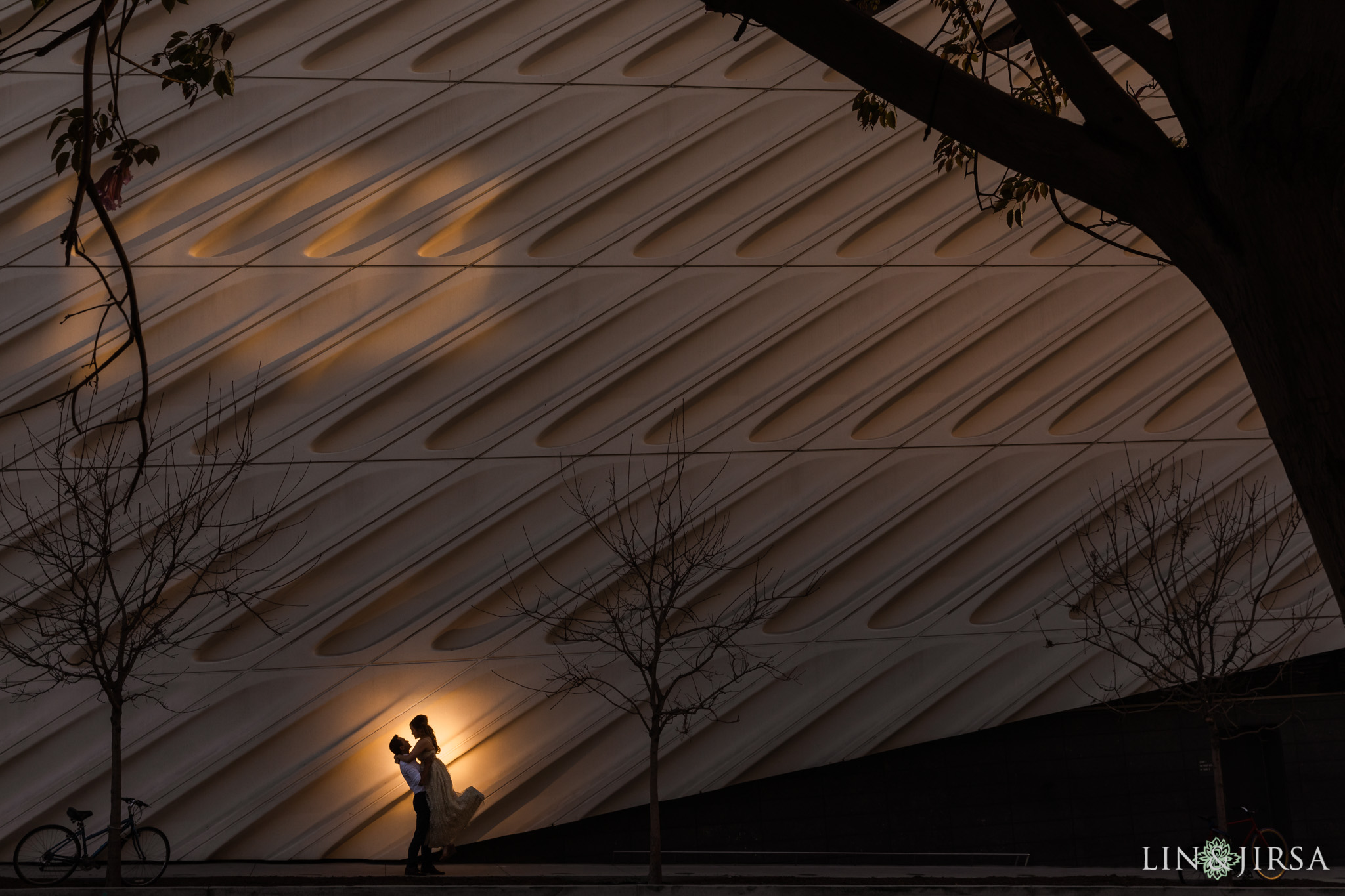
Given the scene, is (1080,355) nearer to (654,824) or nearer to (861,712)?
(861,712)

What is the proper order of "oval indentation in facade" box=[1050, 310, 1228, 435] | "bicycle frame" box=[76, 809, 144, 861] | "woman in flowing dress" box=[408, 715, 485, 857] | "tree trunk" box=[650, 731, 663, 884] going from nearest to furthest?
1. "tree trunk" box=[650, 731, 663, 884]
2. "bicycle frame" box=[76, 809, 144, 861]
3. "woman in flowing dress" box=[408, 715, 485, 857]
4. "oval indentation in facade" box=[1050, 310, 1228, 435]

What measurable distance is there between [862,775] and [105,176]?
12.1 meters

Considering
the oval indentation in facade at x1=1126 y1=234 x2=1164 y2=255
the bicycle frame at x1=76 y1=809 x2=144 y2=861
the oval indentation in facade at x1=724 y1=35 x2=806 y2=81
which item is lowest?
the bicycle frame at x1=76 y1=809 x2=144 y2=861

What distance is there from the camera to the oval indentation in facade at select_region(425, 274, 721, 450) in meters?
13.8

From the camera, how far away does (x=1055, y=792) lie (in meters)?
14.4

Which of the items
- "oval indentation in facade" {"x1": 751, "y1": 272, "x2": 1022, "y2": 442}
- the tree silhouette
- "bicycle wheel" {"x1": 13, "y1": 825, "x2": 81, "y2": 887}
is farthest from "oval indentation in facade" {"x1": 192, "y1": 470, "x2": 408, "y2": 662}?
the tree silhouette

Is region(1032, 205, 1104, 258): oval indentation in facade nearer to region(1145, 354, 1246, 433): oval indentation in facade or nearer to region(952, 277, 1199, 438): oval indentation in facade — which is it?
region(952, 277, 1199, 438): oval indentation in facade

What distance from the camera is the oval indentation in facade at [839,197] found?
14.4 metres

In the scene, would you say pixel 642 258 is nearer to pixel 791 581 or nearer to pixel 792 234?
pixel 792 234

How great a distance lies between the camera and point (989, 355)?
14.7m

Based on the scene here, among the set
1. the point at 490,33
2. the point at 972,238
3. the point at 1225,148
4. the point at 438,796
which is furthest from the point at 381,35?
the point at 1225,148

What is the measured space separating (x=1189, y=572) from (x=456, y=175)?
10.4 metres

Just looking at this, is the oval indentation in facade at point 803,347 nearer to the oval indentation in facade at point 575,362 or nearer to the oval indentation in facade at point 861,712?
the oval indentation in facade at point 575,362

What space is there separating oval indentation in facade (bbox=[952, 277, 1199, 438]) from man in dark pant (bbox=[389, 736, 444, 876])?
7.70 meters
